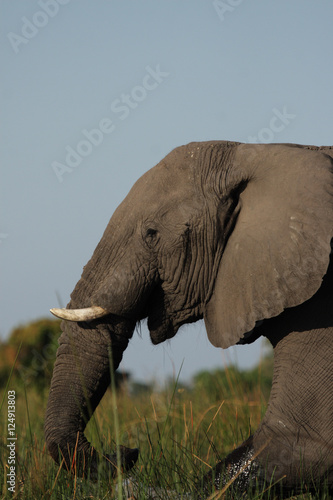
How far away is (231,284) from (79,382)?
3.69 ft

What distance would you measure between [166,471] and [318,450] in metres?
0.95

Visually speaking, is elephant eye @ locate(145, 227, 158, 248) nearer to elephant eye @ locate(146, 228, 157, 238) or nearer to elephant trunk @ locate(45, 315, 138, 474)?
elephant eye @ locate(146, 228, 157, 238)

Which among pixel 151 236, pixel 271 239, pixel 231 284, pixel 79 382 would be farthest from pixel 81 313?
pixel 271 239

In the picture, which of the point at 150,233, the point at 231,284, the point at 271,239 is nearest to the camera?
the point at 271,239

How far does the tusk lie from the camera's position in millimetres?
4246

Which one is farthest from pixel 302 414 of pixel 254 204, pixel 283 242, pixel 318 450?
pixel 254 204

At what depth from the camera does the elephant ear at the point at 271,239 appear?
12.9 feet

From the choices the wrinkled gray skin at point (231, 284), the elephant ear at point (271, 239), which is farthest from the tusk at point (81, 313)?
the elephant ear at point (271, 239)

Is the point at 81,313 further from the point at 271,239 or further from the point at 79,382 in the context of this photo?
the point at 271,239

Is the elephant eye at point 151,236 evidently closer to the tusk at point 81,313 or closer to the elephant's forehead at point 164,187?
the elephant's forehead at point 164,187

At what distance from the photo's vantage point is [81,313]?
426cm

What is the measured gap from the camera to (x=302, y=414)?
3.95 metres

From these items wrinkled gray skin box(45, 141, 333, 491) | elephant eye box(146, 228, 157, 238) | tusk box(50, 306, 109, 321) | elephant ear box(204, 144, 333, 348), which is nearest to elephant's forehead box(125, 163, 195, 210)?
wrinkled gray skin box(45, 141, 333, 491)

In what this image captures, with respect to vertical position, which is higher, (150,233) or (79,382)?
(150,233)
